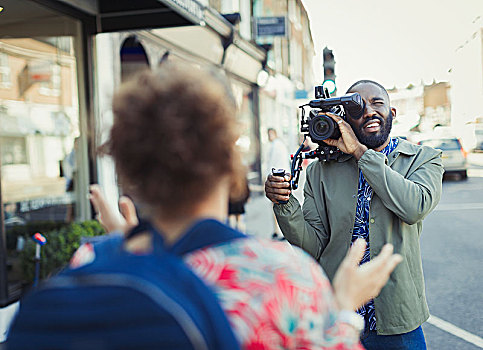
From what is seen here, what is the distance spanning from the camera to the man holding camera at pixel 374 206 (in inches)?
79.7

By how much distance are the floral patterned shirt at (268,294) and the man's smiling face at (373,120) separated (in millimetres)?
1383

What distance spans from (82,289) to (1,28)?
4.93 m

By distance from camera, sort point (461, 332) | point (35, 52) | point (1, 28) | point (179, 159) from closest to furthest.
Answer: point (179, 159) < point (461, 332) < point (1, 28) < point (35, 52)

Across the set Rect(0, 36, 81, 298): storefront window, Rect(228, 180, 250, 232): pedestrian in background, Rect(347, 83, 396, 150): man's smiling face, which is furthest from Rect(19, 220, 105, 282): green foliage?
Rect(347, 83, 396, 150): man's smiling face

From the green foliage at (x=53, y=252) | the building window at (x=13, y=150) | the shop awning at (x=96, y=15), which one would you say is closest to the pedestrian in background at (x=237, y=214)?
the green foliage at (x=53, y=252)

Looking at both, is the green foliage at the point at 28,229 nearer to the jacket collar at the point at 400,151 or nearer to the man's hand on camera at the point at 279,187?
the man's hand on camera at the point at 279,187

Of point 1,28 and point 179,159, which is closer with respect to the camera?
point 179,159

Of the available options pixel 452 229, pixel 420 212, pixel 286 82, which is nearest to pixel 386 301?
pixel 420 212

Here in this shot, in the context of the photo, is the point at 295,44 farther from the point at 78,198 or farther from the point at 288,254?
the point at 288,254

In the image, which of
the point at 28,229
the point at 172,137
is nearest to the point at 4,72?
the point at 28,229

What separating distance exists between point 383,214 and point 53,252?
3.86m

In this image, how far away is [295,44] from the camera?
26.2m

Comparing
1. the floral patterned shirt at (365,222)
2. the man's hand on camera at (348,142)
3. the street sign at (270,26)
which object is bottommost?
the floral patterned shirt at (365,222)

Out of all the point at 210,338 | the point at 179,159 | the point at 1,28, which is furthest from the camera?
the point at 1,28
